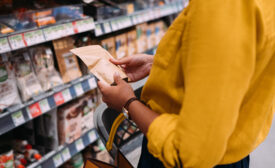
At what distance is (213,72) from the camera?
0.42 metres

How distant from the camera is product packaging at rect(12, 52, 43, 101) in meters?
1.27

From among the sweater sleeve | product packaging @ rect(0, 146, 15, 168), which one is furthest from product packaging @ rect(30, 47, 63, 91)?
the sweater sleeve

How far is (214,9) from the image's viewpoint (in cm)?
41

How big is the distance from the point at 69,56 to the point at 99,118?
74 centimetres

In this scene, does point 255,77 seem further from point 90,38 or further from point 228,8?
point 90,38

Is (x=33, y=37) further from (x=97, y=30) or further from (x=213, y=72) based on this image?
(x=213, y=72)

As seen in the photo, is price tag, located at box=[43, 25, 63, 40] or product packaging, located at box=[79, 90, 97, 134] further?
product packaging, located at box=[79, 90, 97, 134]

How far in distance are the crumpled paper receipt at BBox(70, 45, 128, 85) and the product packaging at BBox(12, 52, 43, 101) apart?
648mm

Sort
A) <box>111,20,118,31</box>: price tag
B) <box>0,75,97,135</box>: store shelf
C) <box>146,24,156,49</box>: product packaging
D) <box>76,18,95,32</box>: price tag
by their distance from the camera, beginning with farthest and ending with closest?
<box>146,24,156,49</box>: product packaging → <box>111,20,118,31</box>: price tag → <box>76,18,95,32</box>: price tag → <box>0,75,97,135</box>: store shelf

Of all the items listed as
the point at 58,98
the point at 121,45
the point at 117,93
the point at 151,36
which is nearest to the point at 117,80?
the point at 117,93

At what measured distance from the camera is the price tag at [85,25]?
139cm

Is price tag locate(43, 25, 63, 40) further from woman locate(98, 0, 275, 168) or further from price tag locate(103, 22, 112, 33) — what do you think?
woman locate(98, 0, 275, 168)

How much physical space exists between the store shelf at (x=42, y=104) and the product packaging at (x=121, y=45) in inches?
14.5

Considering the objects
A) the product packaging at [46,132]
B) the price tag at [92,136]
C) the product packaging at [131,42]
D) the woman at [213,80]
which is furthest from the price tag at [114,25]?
the woman at [213,80]
